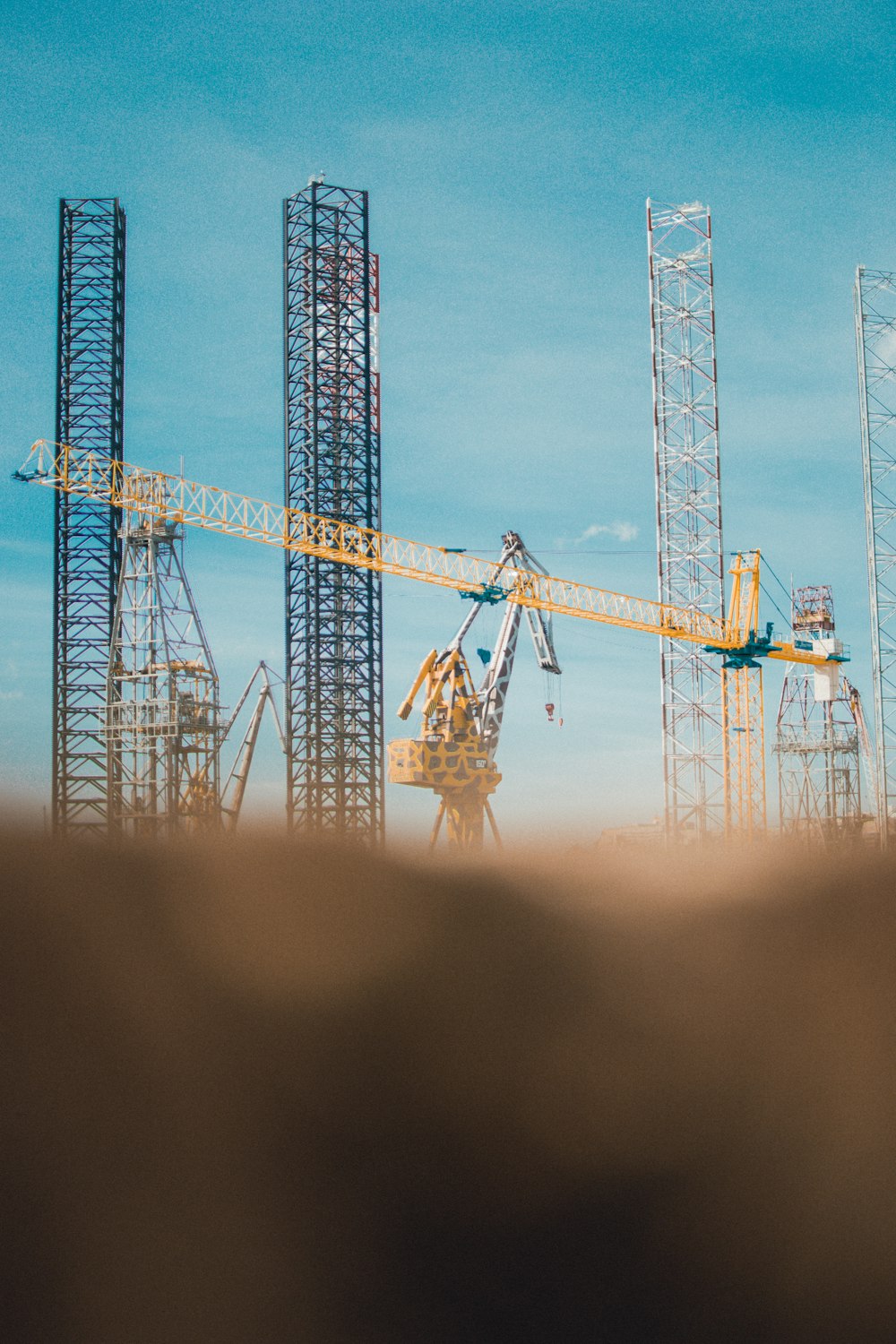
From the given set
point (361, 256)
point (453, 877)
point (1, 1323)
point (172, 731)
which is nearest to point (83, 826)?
point (172, 731)

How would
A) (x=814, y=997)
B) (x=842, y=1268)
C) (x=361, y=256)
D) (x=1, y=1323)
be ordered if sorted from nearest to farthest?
(x=1, y=1323) < (x=842, y=1268) < (x=814, y=997) < (x=361, y=256)

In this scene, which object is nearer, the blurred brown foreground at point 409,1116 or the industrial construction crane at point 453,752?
the blurred brown foreground at point 409,1116

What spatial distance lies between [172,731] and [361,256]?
64.5 feet

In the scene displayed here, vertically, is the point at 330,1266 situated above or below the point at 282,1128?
below

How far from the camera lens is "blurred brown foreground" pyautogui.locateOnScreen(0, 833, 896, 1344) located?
1327cm

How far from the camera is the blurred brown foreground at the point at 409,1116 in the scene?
13266mm

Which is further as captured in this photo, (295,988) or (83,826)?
(83,826)

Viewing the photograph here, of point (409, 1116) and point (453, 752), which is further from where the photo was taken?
point (453, 752)

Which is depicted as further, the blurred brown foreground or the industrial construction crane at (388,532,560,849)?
the industrial construction crane at (388,532,560,849)

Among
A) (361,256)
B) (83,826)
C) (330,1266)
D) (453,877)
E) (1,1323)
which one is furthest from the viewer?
(361,256)

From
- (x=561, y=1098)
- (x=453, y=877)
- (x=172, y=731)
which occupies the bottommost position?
(x=561, y=1098)

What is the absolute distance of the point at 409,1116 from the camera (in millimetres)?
15703

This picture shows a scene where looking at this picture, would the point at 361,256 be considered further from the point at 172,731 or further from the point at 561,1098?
the point at 561,1098

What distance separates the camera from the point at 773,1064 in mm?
17688
